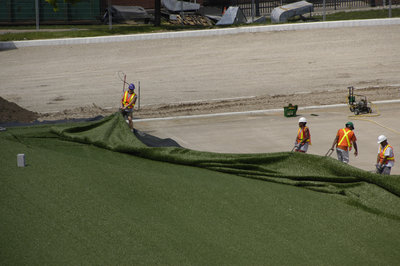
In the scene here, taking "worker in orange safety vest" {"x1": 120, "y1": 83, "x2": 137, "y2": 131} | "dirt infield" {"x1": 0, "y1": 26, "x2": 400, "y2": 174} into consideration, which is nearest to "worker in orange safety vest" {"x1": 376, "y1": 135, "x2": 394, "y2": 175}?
"dirt infield" {"x1": 0, "y1": 26, "x2": 400, "y2": 174}

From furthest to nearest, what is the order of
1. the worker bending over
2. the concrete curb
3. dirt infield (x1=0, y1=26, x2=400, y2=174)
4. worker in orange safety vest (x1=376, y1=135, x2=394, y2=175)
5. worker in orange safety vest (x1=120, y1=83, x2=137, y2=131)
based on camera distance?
the concrete curb < dirt infield (x1=0, y1=26, x2=400, y2=174) < worker in orange safety vest (x1=120, y1=83, x2=137, y2=131) < the worker bending over < worker in orange safety vest (x1=376, y1=135, x2=394, y2=175)

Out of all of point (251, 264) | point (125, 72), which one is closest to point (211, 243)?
point (251, 264)

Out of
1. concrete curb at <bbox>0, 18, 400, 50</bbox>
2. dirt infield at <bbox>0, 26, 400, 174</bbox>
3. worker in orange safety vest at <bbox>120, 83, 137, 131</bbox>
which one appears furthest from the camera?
concrete curb at <bbox>0, 18, 400, 50</bbox>

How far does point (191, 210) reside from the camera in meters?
8.02

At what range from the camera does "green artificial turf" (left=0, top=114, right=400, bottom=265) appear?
267 inches

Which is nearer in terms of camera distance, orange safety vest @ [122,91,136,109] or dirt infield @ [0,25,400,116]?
orange safety vest @ [122,91,136,109]

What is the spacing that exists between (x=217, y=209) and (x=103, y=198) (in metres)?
1.73

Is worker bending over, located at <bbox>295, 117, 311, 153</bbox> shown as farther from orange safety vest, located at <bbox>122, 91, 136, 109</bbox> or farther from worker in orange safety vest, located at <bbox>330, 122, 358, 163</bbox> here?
orange safety vest, located at <bbox>122, 91, 136, 109</bbox>

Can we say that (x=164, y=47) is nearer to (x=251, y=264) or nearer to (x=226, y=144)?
(x=226, y=144)

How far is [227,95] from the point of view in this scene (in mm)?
22078

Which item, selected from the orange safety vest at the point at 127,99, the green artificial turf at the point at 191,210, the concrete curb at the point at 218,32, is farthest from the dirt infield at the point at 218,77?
the green artificial turf at the point at 191,210

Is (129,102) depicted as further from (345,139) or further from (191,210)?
(191,210)

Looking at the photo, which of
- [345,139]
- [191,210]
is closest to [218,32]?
[345,139]

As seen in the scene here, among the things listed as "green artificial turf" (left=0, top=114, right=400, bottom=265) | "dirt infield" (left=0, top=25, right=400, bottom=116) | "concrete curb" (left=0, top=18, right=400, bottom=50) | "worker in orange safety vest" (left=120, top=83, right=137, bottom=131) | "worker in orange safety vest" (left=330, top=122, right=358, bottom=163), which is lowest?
"green artificial turf" (left=0, top=114, right=400, bottom=265)
